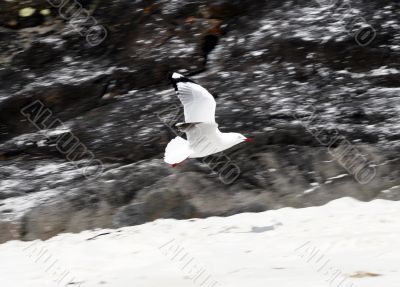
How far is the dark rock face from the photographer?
9.88 meters

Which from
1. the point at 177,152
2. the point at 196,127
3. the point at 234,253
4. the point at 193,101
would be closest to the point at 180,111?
the point at 177,152

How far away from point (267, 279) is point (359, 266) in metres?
0.89

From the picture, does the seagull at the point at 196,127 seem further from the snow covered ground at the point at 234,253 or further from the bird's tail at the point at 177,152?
the snow covered ground at the point at 234,253

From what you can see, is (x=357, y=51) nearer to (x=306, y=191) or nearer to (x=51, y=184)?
(x=306, y=191)

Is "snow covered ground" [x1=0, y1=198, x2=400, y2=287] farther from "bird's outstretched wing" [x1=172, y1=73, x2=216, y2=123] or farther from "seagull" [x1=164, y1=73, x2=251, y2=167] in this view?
"bird's outstretched wing" [x1=172, y1=73, x2=216, y2=123]

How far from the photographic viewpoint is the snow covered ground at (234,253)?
23.8 ft

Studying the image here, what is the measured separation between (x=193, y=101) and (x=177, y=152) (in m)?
0.86

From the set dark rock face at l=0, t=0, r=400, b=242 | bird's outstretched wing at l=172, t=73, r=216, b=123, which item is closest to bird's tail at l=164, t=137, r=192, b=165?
bird's outstretched wing at l=172, t=73, r=216, b=123

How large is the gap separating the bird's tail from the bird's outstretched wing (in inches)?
23.1

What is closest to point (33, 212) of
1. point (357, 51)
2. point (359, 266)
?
point (359, 266)

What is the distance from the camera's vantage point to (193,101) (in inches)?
331

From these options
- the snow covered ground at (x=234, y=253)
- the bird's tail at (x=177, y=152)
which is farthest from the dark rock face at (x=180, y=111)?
the bird's tail at (x=177, y=152)

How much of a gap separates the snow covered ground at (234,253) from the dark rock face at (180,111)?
0.42 metres

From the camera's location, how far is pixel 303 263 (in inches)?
300
